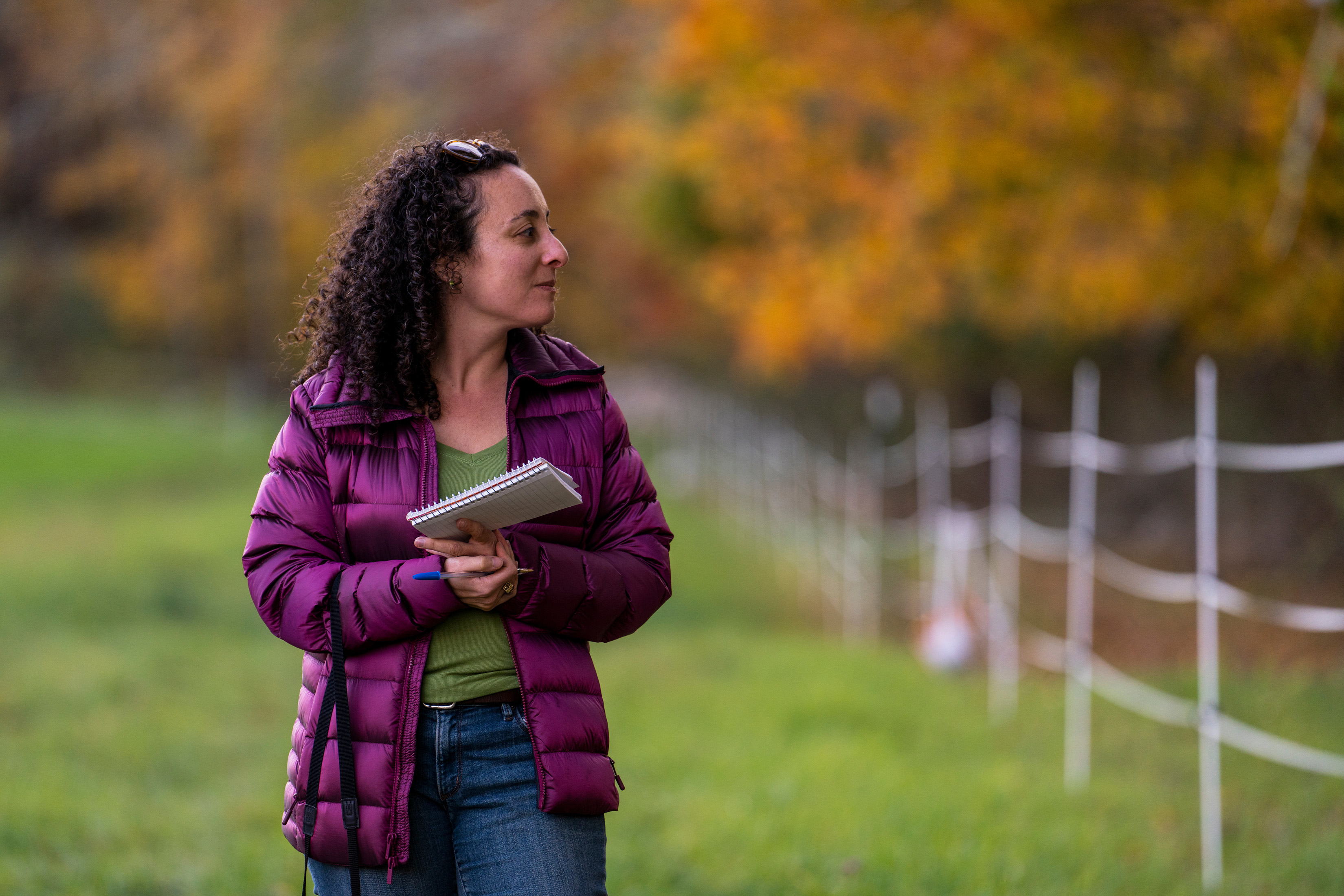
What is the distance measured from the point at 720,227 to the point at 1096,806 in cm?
1287

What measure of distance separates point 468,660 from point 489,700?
81mm

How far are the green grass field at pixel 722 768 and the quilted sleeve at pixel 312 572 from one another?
2656mm

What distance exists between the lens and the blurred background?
18.4 feet

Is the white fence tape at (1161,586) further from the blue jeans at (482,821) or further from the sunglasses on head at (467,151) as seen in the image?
the sunglasses on head at (467,151)

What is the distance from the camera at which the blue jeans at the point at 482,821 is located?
8.44 feet

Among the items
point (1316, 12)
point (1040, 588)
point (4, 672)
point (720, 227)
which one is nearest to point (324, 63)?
point (720, 227)

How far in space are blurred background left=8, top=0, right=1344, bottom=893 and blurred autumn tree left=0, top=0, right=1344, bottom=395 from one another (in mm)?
42

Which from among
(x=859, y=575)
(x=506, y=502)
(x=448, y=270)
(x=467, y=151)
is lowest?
(x=859, y=575)

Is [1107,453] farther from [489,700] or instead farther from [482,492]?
[482,492]

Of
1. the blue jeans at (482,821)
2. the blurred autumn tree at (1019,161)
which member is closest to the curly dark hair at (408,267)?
the blue jeans at (482,821)

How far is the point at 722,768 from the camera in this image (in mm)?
6781

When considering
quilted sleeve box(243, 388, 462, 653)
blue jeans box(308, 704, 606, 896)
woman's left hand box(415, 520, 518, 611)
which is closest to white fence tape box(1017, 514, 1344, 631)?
blue jeans box(308, 704, 606, 896)

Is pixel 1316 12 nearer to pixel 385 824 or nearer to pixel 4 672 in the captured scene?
pixel 385 824

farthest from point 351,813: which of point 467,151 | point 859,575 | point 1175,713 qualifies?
point 859,575
